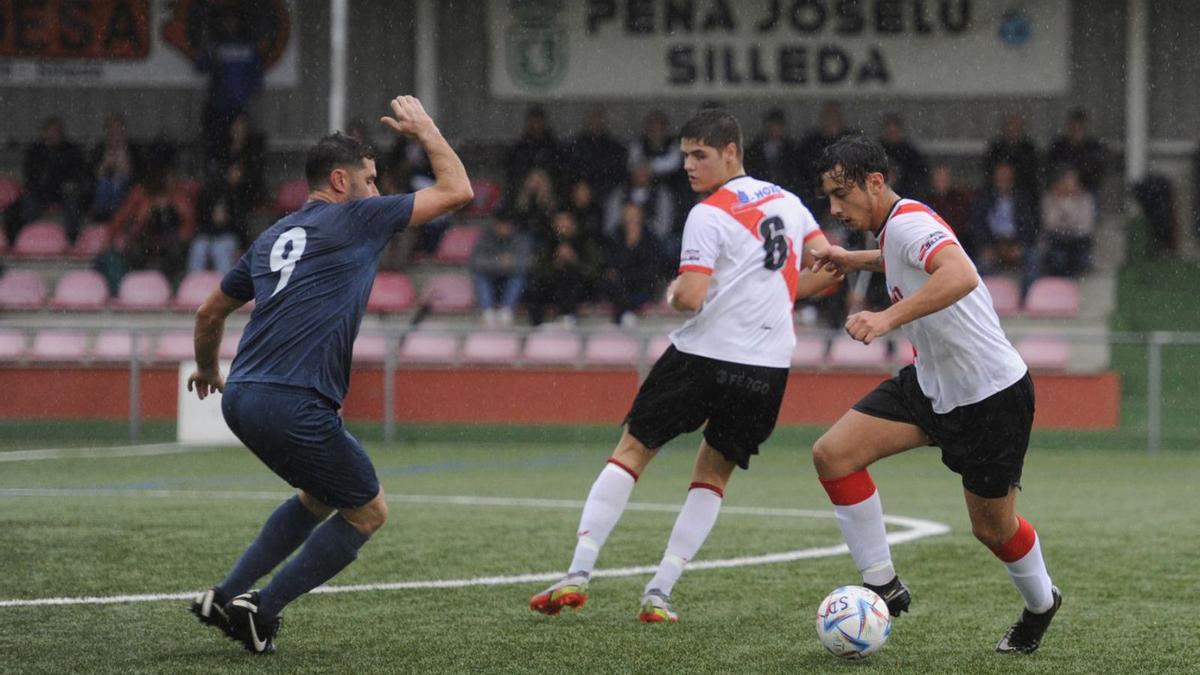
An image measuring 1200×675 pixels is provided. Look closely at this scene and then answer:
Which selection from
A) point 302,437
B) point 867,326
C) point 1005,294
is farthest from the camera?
point 1005,294

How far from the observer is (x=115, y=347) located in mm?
17203

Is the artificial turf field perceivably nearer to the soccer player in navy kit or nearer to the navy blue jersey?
the soccer player in navy kit

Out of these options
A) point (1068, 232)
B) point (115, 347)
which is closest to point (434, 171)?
point (115, 347)

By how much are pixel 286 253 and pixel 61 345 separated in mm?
12155

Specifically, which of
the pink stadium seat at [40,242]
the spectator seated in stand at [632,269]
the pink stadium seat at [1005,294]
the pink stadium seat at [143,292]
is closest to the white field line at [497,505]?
the spectator seated in stand at [632,269]

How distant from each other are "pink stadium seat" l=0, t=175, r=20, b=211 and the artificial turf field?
844 cm

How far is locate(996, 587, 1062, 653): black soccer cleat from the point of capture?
5.95 m

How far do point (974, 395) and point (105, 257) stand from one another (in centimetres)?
1602

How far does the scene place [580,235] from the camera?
18.9 meters

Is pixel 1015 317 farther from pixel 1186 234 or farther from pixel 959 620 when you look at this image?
pixel 959 620

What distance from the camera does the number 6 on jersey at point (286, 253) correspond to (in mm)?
5781

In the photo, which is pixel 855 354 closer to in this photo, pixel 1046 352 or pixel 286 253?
pixel 1046 352

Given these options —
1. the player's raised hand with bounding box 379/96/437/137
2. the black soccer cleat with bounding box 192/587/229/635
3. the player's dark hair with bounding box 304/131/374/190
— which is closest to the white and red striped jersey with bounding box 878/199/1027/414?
the player's raised hand with bounding box 379/96/437/137

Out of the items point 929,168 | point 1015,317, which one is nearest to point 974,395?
point 1015,317
